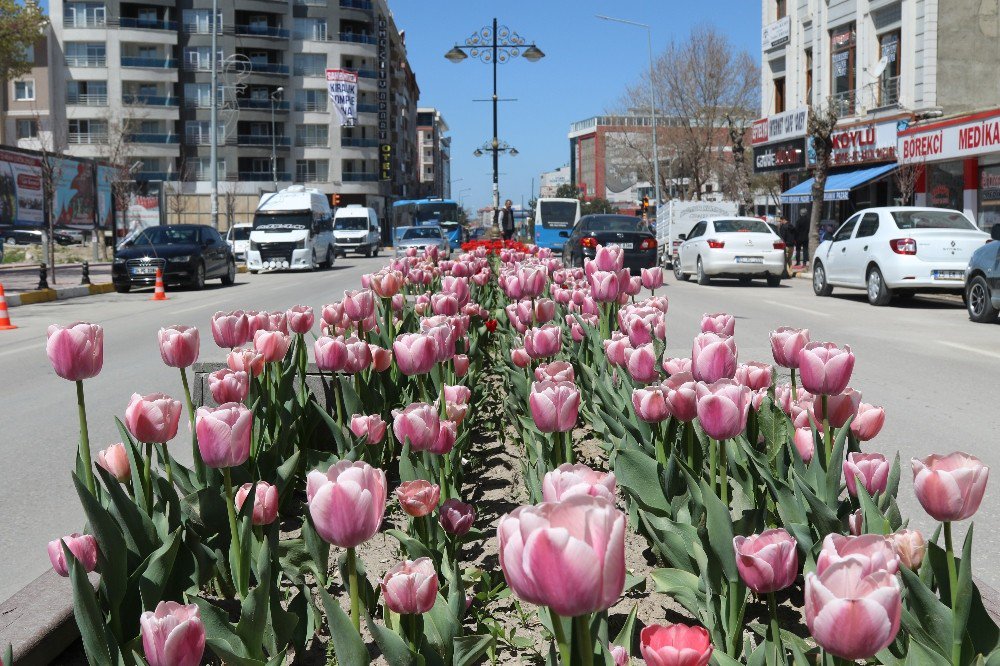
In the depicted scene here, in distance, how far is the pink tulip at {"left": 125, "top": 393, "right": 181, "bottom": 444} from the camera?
2.63m

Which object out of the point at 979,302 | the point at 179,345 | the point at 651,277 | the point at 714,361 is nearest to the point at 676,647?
the point at 714,361

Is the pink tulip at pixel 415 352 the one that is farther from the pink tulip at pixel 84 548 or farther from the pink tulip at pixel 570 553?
the pink tulip at pixel 570 553

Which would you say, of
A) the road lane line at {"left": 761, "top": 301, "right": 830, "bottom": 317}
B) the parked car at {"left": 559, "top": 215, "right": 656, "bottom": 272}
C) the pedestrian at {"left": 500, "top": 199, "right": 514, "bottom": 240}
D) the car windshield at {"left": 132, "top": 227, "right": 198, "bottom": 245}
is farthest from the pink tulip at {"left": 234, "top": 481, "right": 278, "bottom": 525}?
the pedestrian at {"left": 500, "top": 199, "right": 514, "bottom": 240}

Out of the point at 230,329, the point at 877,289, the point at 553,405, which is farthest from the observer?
the point at 877,289

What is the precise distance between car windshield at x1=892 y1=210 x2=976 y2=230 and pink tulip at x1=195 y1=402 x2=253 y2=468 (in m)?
16.9

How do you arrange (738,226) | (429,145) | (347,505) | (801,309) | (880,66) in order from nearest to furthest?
1. (347,505)
2. (801,309)
3. (738,226)
4. (880,66)
5. (429,145)

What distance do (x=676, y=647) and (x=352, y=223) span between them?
5318cm

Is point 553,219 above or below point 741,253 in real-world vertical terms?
above

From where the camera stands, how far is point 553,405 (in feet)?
8.13

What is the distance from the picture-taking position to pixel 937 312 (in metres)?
16.7

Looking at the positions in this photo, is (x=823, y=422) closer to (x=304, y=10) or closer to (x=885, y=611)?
(x=885, y=611)

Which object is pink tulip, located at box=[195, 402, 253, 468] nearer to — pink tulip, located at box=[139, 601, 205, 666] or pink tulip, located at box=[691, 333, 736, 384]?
A: pink tulip, located at box=[139, 601, 205, 666]

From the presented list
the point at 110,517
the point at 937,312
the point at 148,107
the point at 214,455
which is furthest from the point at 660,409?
the point at 148,107

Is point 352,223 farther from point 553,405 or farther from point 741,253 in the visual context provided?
point 553,405
